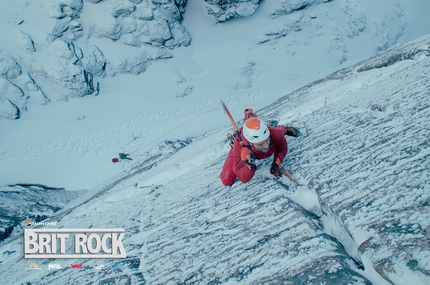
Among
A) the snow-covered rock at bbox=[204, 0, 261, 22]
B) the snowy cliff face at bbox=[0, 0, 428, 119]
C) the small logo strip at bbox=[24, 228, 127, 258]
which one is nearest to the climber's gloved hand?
the small logo strip at bbox=[24, 228, 127, 258]

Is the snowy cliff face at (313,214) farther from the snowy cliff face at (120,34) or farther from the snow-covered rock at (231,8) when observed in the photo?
the snow-covered rock at (231,8)

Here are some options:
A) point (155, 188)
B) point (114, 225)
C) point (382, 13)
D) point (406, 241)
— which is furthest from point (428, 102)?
point (382, 13)

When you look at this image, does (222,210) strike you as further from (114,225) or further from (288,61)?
(288,61)

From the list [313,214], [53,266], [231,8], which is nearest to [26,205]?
[53,266]

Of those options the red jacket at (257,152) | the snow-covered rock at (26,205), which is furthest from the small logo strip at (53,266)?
the snow-covered rock at (26,205)

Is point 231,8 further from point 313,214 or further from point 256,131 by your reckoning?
point 313,214

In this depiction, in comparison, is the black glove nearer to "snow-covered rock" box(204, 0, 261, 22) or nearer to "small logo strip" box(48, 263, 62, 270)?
"small logo strip" box(48, 263, 62, 270)
